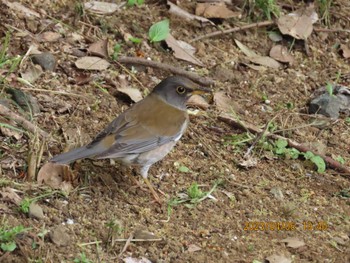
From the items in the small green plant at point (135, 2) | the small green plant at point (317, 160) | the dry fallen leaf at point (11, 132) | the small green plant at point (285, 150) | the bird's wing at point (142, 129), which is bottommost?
the small green plant at point (285, 150)

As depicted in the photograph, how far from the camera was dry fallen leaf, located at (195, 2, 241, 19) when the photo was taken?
9227mm

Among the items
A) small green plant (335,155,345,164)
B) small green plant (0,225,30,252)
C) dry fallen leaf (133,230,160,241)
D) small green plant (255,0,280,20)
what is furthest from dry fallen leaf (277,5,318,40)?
small green plant (0,225,30,252)

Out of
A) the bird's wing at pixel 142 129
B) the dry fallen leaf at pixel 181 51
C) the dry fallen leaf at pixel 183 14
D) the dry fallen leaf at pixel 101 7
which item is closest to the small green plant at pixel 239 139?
the bird's wing at pixel 142 129

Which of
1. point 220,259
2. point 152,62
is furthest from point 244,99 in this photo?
point 220,259

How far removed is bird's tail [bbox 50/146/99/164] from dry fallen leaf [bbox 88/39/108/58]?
2137mm

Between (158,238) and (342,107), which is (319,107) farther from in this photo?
(158,238)

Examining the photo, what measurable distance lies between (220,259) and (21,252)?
1.54 meters

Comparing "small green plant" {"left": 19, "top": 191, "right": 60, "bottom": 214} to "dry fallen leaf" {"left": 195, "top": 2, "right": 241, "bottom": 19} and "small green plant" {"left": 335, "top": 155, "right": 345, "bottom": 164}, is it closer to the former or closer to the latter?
"small green plant" {"left": 335, "top": 155, "right": 345, "bottom": 164}

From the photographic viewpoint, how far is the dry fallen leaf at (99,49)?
8188mm

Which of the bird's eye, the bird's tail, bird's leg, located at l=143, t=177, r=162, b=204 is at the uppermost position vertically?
the bird's eye

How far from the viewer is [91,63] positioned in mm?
8031

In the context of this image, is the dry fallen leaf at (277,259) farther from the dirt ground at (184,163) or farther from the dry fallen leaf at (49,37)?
the dry fallen leaf at (49,37)

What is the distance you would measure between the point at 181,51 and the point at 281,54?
1.26 metres

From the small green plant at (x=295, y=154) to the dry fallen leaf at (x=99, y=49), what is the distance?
208 cm
